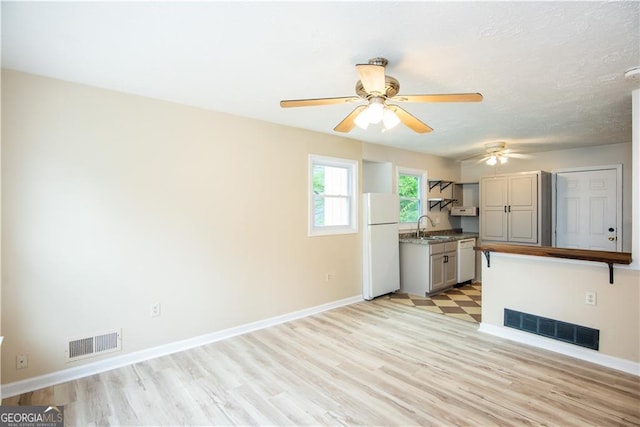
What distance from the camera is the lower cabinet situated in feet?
15.9

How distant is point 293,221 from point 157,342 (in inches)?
75.3

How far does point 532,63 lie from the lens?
2219 millimetres

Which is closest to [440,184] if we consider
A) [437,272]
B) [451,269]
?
[451,269]

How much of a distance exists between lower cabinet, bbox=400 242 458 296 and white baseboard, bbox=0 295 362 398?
195 cm

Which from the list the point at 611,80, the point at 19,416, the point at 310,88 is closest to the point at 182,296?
the point at 19,416

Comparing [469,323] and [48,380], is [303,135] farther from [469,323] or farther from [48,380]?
[48,380]

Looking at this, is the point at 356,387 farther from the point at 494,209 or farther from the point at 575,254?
the point at 494,209

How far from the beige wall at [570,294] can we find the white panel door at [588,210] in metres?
2.82

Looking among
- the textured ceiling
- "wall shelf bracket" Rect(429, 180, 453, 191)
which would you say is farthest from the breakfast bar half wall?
"wall shelf bracket" Rect(429, 180, 453, 191)

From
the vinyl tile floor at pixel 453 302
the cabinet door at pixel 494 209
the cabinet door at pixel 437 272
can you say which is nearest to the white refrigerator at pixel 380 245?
the vinyl tile floor at pixel 453 302

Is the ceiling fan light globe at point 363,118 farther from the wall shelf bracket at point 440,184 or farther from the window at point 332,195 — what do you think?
the wall shelf bracket at point 440,184

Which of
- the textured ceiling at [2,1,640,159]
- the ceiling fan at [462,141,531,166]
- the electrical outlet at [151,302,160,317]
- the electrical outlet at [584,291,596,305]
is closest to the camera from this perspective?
the textured ceiling at [2,1,640,159]

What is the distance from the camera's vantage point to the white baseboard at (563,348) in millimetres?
2615

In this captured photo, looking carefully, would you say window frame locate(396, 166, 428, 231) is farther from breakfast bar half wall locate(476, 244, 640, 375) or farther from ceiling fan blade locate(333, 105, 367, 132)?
ceiling fan blade locate(333, 105, 367, 132)
